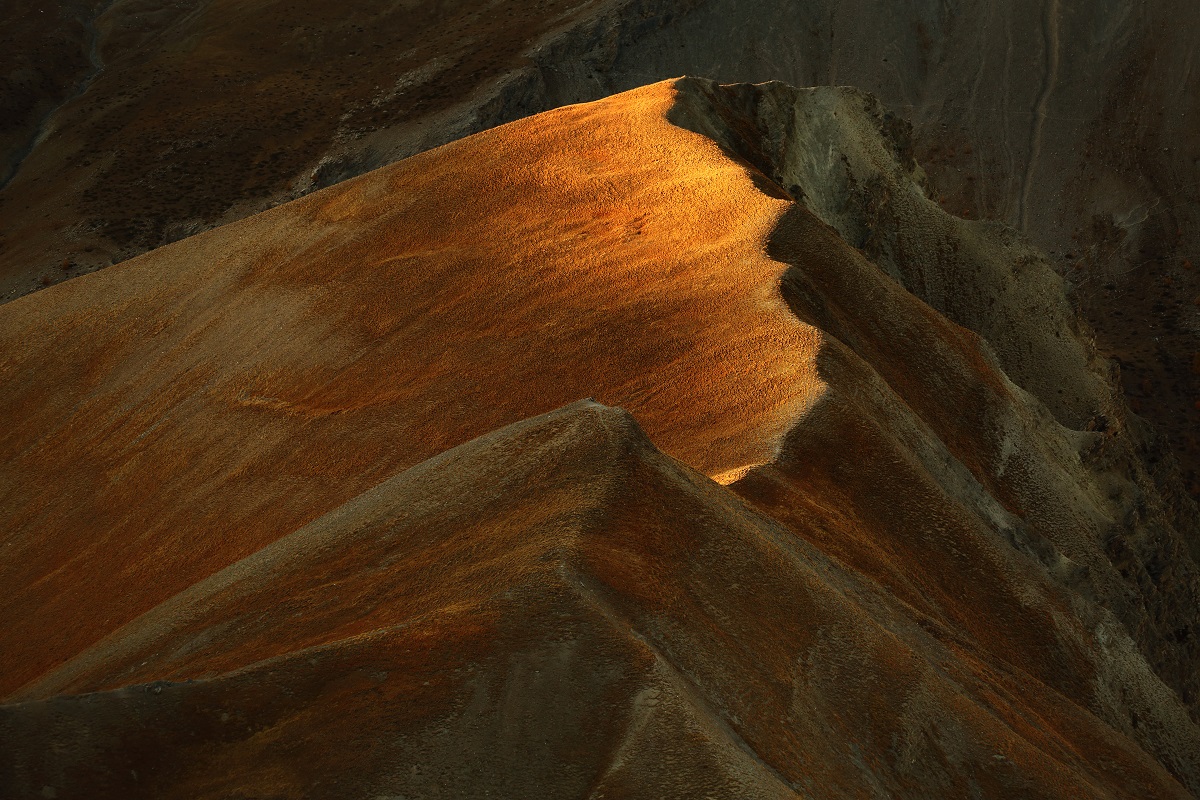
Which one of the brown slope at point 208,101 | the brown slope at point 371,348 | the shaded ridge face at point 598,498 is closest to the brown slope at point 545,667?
the shaded ridge face at point 598,498

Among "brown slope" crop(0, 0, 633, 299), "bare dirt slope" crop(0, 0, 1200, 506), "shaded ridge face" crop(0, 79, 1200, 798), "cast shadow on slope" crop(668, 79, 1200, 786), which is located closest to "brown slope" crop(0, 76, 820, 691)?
"shaded ridge face" crop(0, 79, 1200, 798)

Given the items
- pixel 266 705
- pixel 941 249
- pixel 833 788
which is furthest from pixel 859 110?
pixel 266 705

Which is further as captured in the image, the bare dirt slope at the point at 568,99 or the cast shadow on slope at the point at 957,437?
the bare dirt slope at the point at 568,99

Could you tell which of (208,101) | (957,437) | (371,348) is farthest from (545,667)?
(208,101)

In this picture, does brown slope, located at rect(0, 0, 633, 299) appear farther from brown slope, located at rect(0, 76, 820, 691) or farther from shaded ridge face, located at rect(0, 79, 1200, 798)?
shaded ridge face, located at rect(0, 79, 1200, 798)

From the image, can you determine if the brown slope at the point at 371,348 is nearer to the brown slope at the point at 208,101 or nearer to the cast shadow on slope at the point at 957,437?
the cast shadow on slope at the point at 957,437

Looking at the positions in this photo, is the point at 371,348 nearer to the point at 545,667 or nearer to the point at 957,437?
the point at 957,437

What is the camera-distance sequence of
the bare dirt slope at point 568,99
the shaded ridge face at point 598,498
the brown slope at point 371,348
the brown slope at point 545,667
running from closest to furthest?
the brown slope at point 545,667 → the shaded ridge face at point 598,498 → the brown slope at point 371,348 → the bare dirt slope at point 568,99
